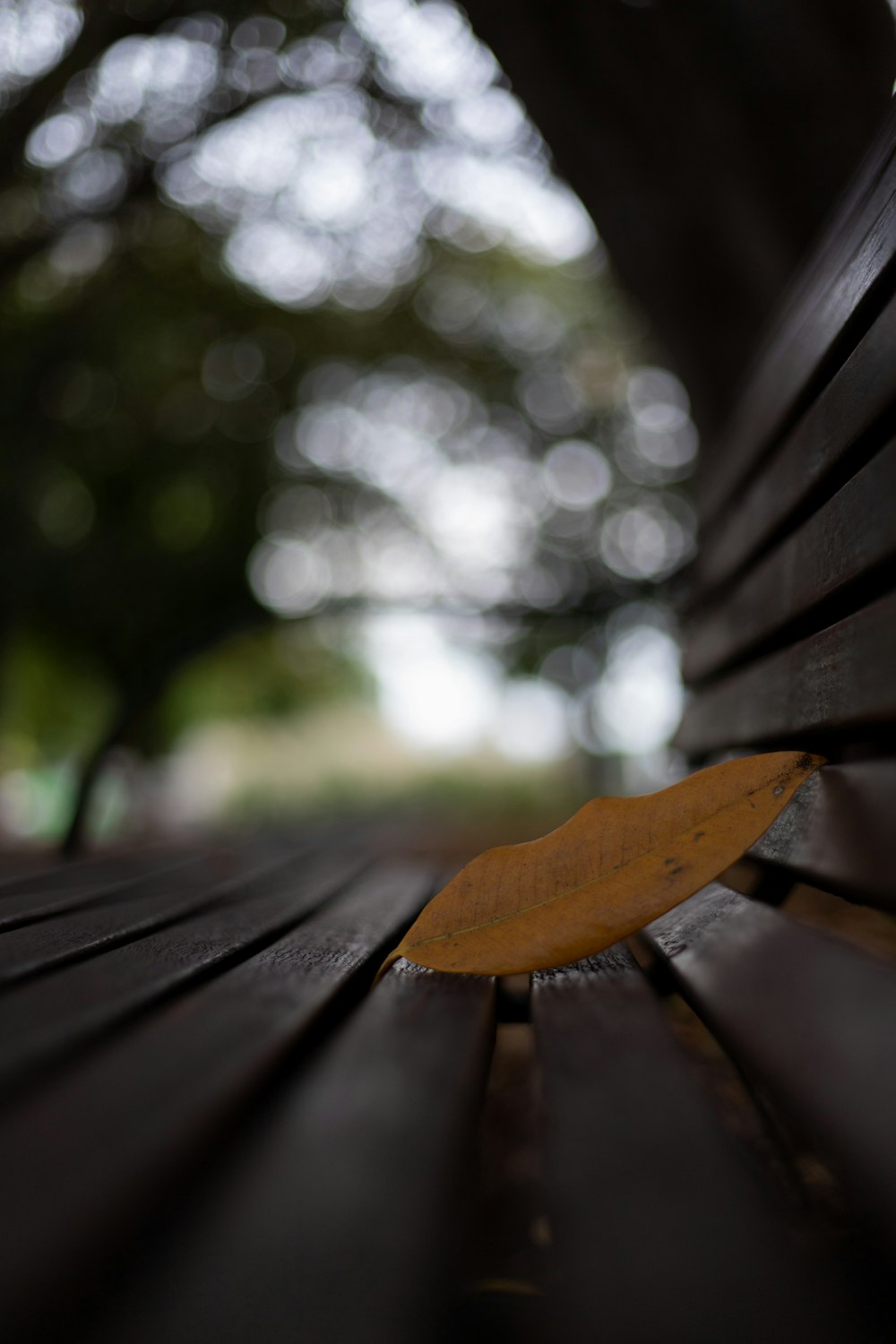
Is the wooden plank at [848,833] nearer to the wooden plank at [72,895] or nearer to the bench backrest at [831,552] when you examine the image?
the bench backrest at [831,552]

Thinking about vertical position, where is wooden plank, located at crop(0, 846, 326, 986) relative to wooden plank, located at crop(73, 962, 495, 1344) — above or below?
above

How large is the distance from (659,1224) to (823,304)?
816 mm

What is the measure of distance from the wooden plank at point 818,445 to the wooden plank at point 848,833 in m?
0.26

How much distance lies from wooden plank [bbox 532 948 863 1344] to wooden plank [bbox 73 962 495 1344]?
1.8 inches

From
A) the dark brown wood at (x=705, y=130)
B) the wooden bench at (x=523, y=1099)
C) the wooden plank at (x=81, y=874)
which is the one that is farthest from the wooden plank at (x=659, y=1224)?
the dark brown wood at (x=705, y=130)

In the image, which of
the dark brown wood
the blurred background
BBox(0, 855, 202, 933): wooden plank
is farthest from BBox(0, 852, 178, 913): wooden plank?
the blurred background

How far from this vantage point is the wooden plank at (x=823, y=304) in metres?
0.67

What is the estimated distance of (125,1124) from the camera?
364 mm

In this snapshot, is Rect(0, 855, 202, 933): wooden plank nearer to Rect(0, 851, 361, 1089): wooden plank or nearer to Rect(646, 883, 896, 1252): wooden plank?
Rect(0, 851, 361, 1089): wooden plank

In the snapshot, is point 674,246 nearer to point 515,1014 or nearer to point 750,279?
point 750,279

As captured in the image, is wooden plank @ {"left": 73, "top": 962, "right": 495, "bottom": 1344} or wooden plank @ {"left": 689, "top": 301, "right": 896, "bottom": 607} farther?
wooden plank @ {"left": 689, "top": 301, "right": 896, "bottom": 607}

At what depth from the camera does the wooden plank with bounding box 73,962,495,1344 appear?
0.94ft

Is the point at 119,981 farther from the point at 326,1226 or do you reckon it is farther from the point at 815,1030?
the point at 815,1030

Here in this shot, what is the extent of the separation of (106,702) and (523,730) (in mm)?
5203
